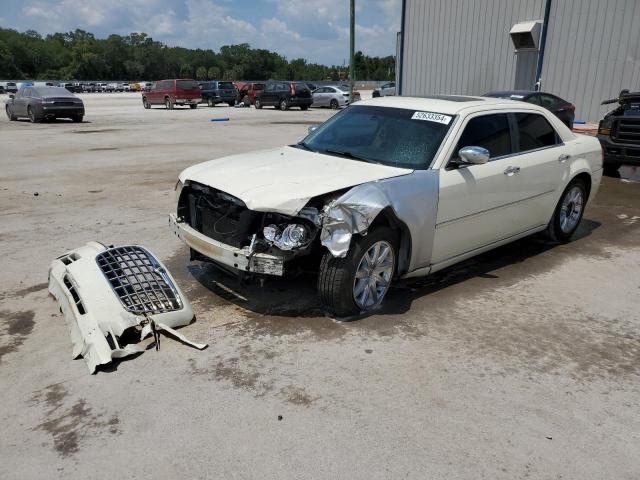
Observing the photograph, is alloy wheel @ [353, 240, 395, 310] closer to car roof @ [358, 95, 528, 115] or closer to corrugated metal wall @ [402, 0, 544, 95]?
car roof @ [358, 95, 528, 115]

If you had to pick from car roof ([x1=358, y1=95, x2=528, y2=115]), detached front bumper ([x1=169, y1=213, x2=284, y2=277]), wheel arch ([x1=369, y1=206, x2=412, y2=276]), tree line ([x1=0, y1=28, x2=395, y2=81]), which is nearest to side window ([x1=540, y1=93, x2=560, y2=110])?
car roof ([x1=358, y1=95, x2=528, y2=115])

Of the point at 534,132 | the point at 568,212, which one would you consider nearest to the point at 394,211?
the point at 534,132

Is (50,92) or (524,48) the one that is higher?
(524,48)

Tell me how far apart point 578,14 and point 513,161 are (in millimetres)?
17897

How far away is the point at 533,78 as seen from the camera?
2166 centimetres

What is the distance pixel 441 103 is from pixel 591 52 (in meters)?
17.7

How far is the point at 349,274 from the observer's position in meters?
4.01

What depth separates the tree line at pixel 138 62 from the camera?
119044 millimetres

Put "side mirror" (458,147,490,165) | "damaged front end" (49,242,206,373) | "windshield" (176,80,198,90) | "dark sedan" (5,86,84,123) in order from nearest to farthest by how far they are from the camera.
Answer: "damaged front end" (49,242,206,373), "side mirror" (458,147,490,165), "dark sedan" (5,86,84,123), "windshield" (176,80,198,90)

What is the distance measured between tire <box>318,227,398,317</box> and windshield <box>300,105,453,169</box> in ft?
2.40

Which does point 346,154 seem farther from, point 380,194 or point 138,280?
point 138,280

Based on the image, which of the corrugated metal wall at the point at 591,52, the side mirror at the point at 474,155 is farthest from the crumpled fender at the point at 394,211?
the corrugated metal wall at the point at 591,52

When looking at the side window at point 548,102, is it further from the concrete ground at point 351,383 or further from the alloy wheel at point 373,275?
the alloy wheel at point 373,275

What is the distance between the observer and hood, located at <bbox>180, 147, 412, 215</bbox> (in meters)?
3.88
